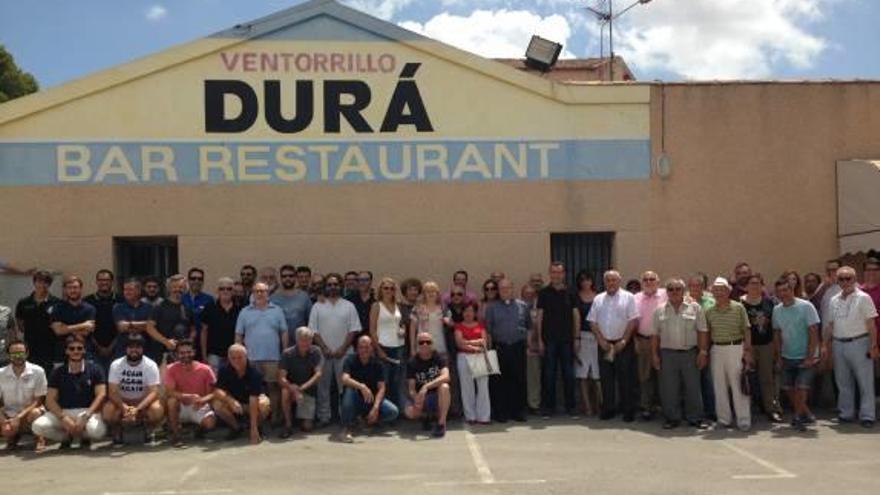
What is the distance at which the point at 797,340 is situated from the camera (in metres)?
10.8

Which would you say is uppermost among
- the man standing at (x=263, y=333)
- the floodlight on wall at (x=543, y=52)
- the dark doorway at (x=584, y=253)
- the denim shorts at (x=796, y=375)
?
the floodlight on wall at (x=543, y=52)

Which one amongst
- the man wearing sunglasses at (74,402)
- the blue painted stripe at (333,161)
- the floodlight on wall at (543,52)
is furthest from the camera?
the floodlight on wall at (543,52)

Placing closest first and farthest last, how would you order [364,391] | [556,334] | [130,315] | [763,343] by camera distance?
[364,391] < [130,315] < [763,343] < [556,334]

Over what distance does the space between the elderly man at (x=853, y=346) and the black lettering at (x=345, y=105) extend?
6.46 meters

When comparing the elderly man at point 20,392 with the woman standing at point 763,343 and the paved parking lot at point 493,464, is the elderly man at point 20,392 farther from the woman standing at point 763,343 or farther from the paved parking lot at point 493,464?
the woman standing at point 763,343

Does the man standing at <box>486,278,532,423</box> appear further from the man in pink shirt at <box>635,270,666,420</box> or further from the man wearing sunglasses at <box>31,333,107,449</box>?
the man wearing sunglasses at <box>31,333,107,449</box>

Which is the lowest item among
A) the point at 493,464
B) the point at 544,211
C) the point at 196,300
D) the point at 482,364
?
the point at 493,464

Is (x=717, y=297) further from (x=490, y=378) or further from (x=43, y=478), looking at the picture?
(x=43, y=478)

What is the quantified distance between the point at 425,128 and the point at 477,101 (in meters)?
0.84

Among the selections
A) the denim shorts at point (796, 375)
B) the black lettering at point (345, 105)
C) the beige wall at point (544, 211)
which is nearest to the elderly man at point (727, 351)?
the denim shorts at point (796, 375)

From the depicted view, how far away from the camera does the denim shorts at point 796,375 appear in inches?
420

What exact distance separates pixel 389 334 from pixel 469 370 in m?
1.02

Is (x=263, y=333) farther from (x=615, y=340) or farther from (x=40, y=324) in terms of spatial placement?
(x=615, y=340)

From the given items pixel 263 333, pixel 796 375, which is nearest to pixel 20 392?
pixel 263 333
